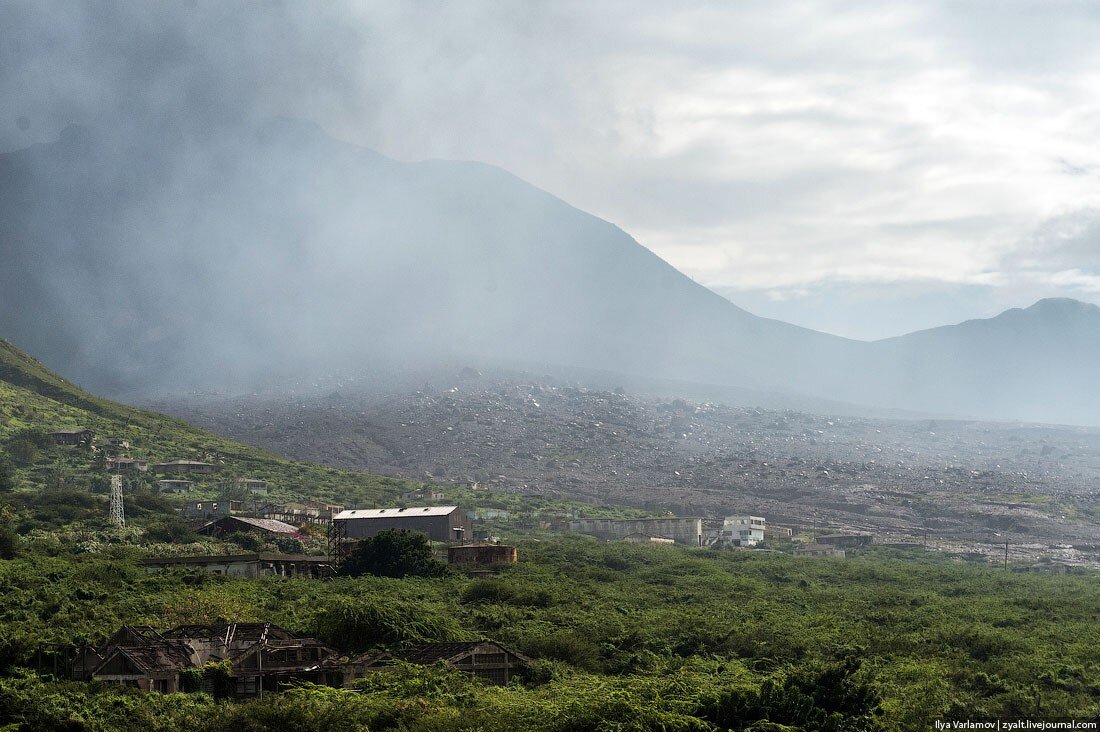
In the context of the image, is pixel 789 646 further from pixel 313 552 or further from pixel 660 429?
pixel 660 429

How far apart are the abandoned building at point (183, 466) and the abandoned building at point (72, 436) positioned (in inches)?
198

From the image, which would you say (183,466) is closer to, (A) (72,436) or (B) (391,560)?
(A) (72,436)

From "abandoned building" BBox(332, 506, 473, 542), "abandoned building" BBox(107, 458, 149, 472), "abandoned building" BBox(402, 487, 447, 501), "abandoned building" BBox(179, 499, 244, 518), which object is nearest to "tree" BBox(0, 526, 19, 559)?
"abandoned building" BBox(332, 506, 473, 542)

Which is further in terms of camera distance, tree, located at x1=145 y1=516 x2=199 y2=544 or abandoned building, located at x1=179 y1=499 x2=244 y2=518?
abandoned building, located at x1=179 y1=499 x2=244 y2=518

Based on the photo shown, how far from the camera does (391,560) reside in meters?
50.2

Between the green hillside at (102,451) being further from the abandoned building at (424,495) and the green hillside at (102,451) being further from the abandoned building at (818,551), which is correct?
the abandoned building at (818,551)

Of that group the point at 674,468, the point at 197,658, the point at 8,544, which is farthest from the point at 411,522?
the point at 674,468

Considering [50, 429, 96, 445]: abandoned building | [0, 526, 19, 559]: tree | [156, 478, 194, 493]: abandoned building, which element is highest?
[50, 429, 96, 445]: abandoned building

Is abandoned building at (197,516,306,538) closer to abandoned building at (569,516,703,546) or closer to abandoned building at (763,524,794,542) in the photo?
abandoned building at (569,516,703,546)

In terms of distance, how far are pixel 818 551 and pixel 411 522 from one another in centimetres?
3443

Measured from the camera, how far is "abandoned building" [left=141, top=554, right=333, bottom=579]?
151 feet

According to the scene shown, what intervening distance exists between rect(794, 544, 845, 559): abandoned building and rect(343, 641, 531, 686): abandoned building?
6168 cm

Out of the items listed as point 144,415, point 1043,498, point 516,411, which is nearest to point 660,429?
point 516,411

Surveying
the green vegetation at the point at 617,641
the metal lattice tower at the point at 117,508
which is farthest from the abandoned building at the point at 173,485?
the green vegetation at the point at 617,641
